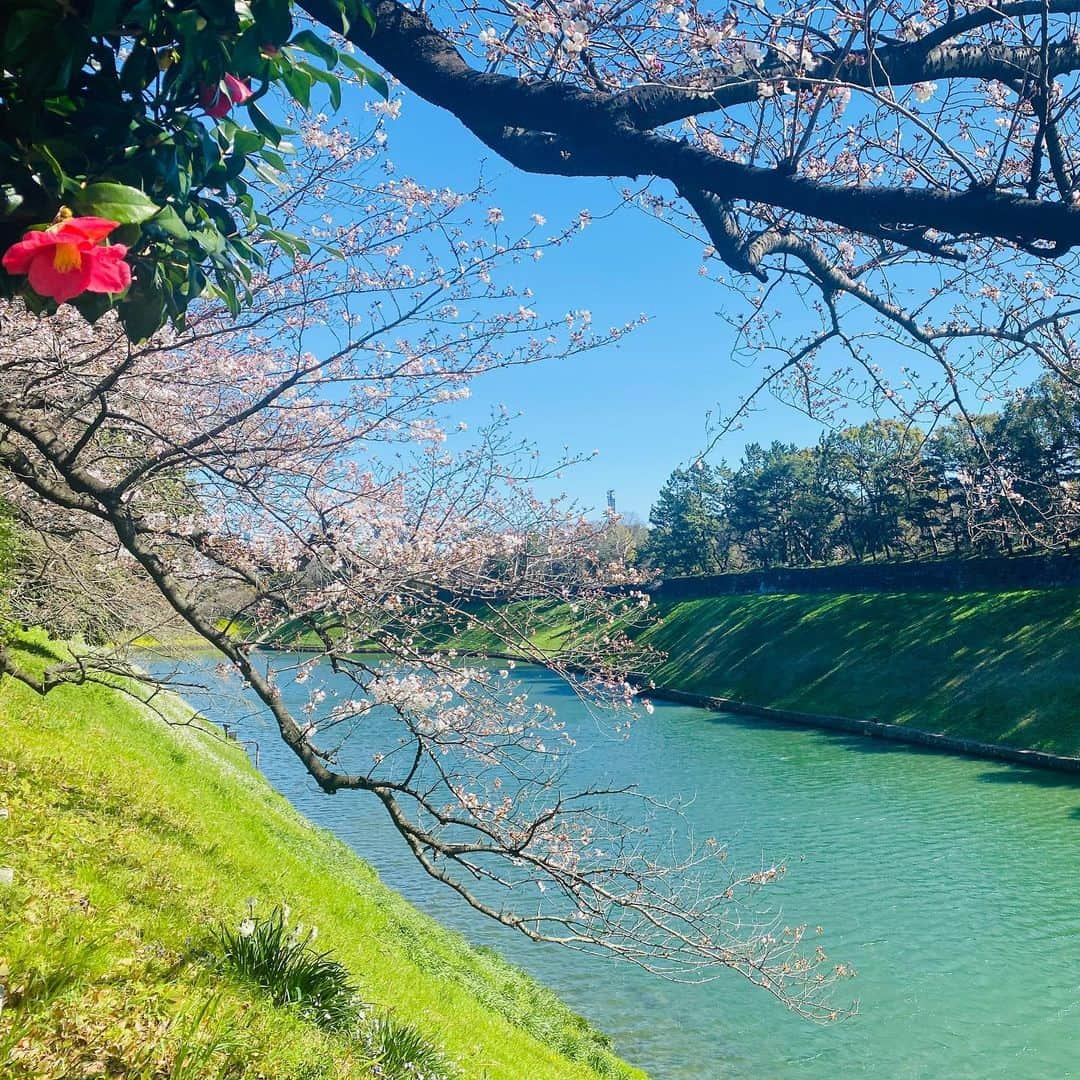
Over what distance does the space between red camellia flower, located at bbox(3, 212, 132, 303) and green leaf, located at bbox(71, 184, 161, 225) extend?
0.89 ft

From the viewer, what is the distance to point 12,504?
681cm

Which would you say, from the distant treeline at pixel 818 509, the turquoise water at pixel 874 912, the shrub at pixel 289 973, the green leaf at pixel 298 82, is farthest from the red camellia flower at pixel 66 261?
the distant treeline at pixel 818 509

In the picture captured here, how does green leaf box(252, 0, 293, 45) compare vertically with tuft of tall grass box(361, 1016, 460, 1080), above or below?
above

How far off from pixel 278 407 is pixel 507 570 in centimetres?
196

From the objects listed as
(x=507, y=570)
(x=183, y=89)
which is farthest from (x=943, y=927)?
(x=183, y=89)

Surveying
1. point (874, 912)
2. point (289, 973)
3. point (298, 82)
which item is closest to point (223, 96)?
point (298, 82)

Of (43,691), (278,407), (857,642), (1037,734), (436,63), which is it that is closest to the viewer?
(436,63)

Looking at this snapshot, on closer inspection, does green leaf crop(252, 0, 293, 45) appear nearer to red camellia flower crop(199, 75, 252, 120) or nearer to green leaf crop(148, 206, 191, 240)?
red camellia flower crop(199, 75, 252, 120)

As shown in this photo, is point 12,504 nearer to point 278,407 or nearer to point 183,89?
point 278,407

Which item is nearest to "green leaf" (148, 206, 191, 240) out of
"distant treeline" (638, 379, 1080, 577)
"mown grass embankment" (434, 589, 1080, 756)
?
"mown grass embankment" (434, 589, 1080, 756)

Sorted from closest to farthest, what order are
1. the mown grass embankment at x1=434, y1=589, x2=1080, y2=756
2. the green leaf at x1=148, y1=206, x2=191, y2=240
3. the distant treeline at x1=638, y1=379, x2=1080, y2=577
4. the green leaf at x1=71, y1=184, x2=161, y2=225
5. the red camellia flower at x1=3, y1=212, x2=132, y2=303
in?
the red camellia flower at x1=3, y1=212, x2=132, y2=303
the green leaf at x1=71, y1=184, x2=161, y2=225
the green leaf at x1=148, y1=206, x2=191, y2=240
the mown grass embankment at x1=434, y1=589, x2=1080, y2=756
the distant treeline at x1=638, y1=379, x2=1080, y2=577

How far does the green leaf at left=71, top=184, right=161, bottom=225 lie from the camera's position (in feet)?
6.37

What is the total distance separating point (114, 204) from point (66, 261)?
1.24 feet

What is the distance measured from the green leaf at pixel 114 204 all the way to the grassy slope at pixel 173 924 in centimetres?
248
